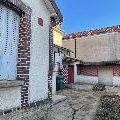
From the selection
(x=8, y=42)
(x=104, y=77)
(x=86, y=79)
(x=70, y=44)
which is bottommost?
(x=86, y=79)

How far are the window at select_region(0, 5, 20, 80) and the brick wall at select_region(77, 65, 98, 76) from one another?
2029 cm

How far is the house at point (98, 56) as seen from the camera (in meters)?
26.3

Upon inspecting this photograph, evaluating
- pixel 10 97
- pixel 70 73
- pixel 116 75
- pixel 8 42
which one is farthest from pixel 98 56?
pixel 10 97

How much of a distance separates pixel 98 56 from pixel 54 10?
1924 centimetres

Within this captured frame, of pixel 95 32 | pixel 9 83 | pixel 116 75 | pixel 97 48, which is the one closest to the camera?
pixel 9 83

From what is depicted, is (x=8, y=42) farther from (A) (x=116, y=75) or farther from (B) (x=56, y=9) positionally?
(A) (x=116, y=75)

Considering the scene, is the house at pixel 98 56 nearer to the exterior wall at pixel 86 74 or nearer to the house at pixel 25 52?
the exterior wall at pixel 86 74

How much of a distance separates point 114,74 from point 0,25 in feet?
66.4

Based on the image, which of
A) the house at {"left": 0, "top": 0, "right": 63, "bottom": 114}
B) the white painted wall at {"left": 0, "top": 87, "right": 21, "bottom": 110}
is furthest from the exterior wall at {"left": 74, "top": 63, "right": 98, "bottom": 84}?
the white painted wall at {"left": 0, "top": 87, "right": 21, "bottom": 110}

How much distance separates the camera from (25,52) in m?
8.17

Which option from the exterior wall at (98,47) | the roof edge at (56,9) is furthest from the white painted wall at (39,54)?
the exterior wall at (98,47)

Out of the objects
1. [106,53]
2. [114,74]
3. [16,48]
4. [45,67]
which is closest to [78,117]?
[45,67]

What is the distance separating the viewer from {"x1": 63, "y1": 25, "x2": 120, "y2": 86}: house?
26281mm

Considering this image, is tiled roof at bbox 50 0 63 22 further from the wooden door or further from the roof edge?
the wooden door
